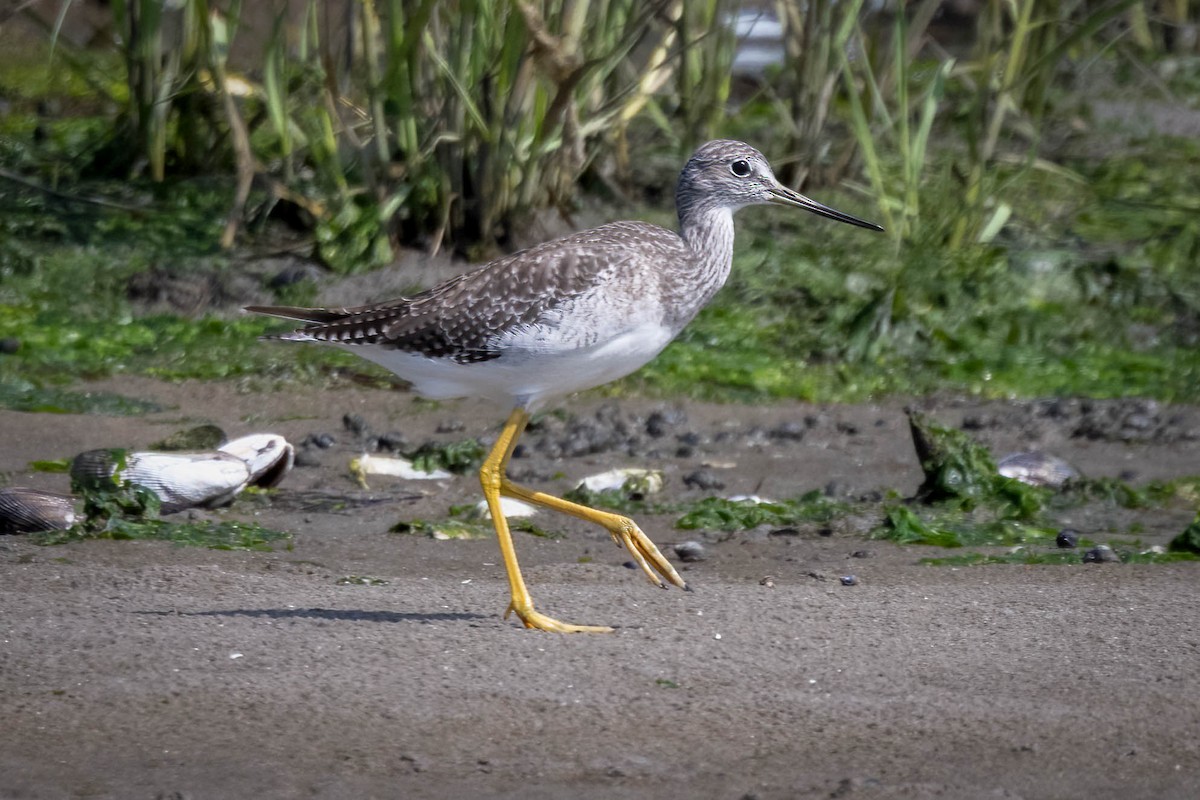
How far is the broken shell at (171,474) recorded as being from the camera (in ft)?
21.2

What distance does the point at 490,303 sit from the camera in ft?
18.6

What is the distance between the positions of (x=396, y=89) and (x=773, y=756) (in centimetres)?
547

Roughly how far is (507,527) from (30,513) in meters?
1.81

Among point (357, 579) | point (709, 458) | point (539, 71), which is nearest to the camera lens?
point (357, 579)

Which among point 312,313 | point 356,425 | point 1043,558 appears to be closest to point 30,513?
point 312,313

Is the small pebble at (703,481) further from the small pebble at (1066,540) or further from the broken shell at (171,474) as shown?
the broken shell at (171,474)

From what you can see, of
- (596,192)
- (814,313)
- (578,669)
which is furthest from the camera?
(596,192)

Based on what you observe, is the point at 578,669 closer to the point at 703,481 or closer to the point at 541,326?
the point at 541,326

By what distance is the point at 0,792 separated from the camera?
12.9 ft

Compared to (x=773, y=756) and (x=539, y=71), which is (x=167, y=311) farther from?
(x=773, y=756)

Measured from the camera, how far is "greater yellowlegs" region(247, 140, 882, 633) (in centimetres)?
554

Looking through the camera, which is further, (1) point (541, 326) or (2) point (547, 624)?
(1) point (541, 326)

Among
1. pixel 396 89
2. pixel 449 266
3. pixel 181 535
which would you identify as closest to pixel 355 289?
pixel 449 266

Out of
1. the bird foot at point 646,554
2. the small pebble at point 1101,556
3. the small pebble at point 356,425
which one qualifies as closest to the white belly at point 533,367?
the bird foot at point 646,554
